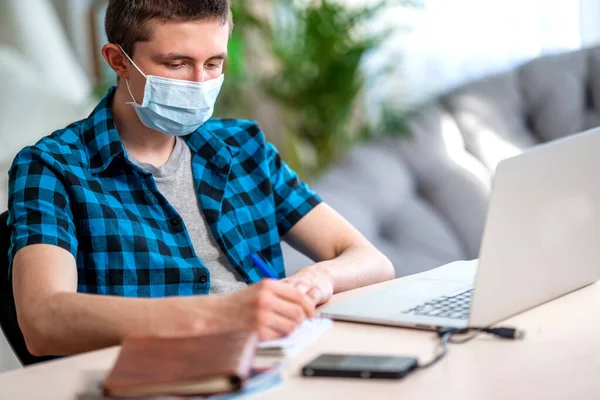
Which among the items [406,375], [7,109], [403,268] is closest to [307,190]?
[403,268]

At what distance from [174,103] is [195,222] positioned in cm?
21

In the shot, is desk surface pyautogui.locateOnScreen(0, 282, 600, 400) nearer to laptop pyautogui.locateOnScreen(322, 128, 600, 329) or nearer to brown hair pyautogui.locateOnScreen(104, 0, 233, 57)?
laptop pyautogui.locateOnScreen(322, 128, 600, 329)

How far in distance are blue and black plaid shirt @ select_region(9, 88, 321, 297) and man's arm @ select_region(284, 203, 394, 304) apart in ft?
0.16

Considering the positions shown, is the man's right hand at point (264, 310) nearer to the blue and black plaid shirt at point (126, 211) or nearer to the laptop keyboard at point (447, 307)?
the laptop keyboard at point (447, 307)

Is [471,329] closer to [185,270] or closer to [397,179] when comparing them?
[185,270]

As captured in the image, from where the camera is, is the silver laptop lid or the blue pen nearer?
the silver laptop lid

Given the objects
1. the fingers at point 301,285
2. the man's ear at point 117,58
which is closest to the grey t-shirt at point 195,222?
the man's ear at point 117,58

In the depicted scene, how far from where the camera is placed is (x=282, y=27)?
344 cm

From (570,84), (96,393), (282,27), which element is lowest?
(96,393)

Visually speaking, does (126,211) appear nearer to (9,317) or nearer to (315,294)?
(9,317)

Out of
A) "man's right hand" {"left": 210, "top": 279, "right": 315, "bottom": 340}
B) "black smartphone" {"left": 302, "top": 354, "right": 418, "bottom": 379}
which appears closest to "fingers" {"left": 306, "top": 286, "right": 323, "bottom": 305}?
"man's right hand" {"left": 210, "top": 279, "right": 315, "bottom": 340}

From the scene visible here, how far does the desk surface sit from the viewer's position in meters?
0.89

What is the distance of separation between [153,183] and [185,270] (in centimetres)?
15

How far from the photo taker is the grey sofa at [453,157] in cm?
240
